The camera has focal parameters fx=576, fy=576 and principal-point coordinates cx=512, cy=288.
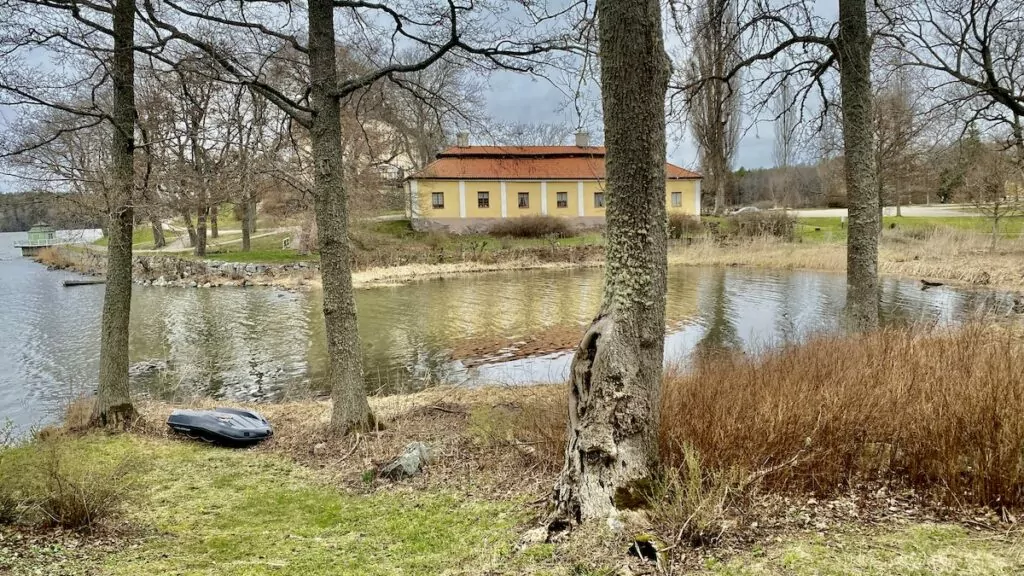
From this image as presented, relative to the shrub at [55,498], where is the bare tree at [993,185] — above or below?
above

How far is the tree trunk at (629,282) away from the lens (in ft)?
10.0

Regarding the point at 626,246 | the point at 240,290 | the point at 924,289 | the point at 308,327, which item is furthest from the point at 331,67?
the point at 240,290

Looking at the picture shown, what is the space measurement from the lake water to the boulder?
15.3 ft

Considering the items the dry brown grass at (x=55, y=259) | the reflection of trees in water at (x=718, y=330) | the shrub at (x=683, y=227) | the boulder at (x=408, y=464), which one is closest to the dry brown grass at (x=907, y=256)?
the shrub at (x=683, y=227)

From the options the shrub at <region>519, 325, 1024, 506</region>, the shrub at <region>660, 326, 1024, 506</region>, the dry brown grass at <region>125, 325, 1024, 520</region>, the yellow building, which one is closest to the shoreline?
the yellow building

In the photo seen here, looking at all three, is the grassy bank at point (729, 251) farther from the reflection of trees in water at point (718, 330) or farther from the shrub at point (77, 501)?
the shrub at point (77, 501)

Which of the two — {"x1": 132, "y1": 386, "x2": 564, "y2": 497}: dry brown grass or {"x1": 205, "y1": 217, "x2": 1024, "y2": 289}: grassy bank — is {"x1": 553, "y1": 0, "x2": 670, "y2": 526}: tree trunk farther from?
{"x1": 205, "y1": 217, "x2": 1024, "y2": 289}: grassy bank

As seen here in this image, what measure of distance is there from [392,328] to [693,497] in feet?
43.4

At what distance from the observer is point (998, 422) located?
3188 millimetres

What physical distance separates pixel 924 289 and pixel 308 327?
18.3 metres

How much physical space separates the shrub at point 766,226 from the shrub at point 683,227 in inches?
75.6

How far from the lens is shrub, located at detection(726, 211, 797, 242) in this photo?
3070cm

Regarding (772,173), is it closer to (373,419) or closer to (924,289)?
(924,289)

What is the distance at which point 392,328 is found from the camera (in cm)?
1541
